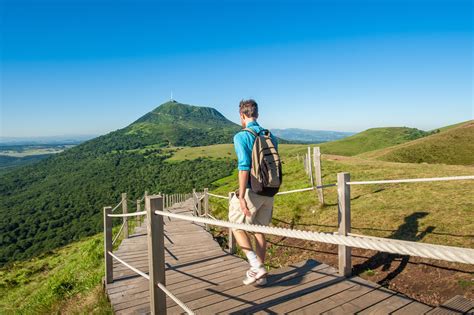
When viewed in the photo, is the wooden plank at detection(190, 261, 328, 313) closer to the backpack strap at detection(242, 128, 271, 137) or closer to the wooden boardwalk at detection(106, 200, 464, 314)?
the wooden boardwalk at detection(106, 200, 464, 314)

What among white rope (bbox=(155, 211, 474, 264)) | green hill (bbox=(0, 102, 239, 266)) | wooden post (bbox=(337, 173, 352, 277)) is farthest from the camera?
green hill (bbox=(0, 102, 239, 266))

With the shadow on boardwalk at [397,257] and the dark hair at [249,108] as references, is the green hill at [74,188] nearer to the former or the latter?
the shadow on boardwalk at [397,257]

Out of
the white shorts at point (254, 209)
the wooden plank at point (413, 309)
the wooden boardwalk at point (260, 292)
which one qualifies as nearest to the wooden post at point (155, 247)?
the wooden boardwalk at point (260, 292)

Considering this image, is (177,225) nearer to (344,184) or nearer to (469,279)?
(344,184)

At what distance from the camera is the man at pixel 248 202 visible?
3.53 meters

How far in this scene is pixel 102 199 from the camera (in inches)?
3597

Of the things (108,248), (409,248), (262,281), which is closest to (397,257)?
(262,281)

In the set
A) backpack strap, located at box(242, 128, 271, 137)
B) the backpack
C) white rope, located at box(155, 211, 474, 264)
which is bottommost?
white rope, located at box(155, 211, 474, 264)

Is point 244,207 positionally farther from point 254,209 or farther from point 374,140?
point 374,140

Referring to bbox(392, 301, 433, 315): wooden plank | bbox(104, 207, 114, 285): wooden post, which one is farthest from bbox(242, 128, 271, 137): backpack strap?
bbox(104, 207, 114, 285): wooden post

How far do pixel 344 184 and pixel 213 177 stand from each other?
7846 cm

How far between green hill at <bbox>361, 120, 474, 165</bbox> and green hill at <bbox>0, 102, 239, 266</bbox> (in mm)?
48676

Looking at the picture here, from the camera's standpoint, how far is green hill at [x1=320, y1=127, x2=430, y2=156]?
73.6 meters

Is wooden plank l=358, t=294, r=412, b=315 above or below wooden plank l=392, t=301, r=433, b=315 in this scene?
below
